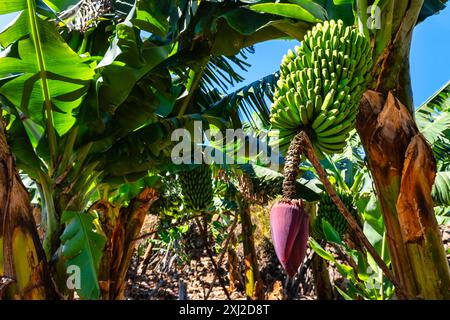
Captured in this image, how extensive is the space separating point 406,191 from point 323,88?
51 centimetres

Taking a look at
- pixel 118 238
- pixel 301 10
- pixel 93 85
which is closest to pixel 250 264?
pixel 118 238

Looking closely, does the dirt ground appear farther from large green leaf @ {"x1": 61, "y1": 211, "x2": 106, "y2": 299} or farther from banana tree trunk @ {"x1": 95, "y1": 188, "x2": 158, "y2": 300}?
large green leaf @ {"x1": 61, "y1": 211, "x2": 106, "y2": 299}

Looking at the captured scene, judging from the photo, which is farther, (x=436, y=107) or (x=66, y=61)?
(x=436, y=107)

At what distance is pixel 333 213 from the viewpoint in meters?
3.46

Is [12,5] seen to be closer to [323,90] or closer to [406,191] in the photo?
[323,90]

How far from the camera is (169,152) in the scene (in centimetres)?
310

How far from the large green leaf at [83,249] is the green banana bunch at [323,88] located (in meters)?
1.25

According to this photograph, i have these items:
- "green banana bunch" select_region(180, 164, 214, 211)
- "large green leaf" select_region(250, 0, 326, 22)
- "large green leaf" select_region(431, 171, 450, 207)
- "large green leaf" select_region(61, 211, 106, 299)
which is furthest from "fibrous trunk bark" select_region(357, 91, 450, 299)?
"large green leaf" select_region(431, 171, 450, 207)

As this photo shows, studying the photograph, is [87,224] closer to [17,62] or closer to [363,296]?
[17,62]

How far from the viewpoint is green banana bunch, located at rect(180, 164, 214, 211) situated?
138 inches

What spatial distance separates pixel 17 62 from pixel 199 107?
1.42m

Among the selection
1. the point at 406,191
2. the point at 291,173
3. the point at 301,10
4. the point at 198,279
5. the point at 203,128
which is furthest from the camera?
the point at 198,279

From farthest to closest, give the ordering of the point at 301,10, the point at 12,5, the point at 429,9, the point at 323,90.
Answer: the point at 12,5 → the point at 429,9 → the point at 301,10 → the point at 323,90
